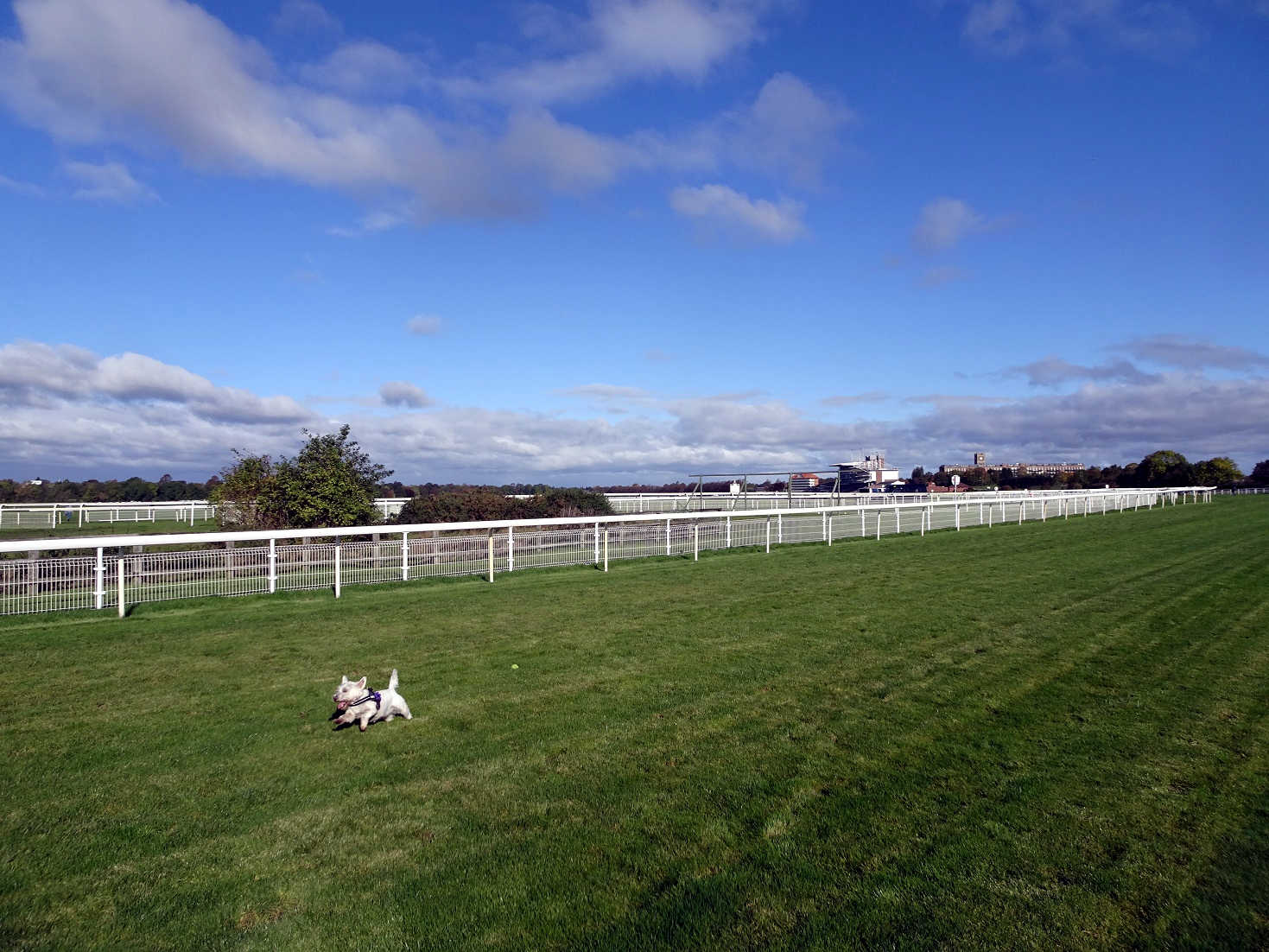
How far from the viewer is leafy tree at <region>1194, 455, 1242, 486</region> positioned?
106631mm

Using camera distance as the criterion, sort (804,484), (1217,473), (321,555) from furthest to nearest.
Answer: (1217,473), (804,484), (321,555)

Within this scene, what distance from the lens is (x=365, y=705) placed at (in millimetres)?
5746

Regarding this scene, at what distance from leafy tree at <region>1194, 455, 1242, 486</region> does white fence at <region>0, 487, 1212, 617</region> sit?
108422mm

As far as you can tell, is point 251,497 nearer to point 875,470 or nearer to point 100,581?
point 100,581

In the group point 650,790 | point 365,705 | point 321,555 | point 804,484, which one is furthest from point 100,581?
point 804,484

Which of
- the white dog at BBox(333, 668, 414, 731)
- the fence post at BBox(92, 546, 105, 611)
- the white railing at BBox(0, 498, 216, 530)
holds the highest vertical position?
the white railing at BBox(0, 498, 216, 530)

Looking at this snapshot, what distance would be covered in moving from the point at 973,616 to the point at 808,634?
2.86 metres

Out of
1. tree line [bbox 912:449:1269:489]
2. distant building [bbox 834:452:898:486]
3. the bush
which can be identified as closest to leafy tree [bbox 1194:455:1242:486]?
tree line [bbox 912:449:1269:489]

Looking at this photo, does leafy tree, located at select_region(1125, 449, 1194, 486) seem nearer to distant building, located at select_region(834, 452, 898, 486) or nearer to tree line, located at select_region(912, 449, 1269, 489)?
tree line, located at select_region(912, 449, 1269, 489)

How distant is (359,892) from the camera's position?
3.42m

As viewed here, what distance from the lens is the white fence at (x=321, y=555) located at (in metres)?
11.6

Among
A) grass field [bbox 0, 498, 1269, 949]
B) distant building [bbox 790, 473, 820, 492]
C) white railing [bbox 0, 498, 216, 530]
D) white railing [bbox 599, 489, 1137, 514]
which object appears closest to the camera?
grass field [bbox 0, 498, 1269, 949]

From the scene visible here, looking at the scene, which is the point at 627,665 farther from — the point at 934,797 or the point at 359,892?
the point at 359,892

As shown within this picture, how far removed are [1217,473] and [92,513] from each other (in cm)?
13467
